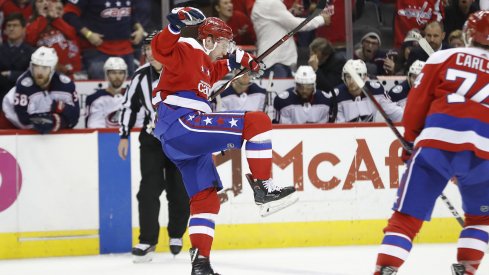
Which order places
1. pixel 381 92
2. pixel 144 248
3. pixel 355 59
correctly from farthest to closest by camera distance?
pixel 355 59 < pixel 381 92 < pixel 144 248

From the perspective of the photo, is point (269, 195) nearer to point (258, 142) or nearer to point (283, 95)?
point (258, 142)

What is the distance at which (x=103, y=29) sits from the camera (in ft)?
26.4

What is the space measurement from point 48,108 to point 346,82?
231cm

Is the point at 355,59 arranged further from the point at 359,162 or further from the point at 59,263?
the point at 59,263

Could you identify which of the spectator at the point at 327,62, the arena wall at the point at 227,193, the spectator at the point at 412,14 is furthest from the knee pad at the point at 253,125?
the spectator at the point at 412,14

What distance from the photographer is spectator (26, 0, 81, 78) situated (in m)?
7.86

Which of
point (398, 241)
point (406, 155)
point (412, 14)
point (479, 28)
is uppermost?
point (412, 14)

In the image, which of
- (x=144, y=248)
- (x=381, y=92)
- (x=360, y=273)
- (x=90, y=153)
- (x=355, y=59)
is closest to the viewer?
(x=360, y=273)

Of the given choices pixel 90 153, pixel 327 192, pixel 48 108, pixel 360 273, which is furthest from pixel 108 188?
pixel 360 273

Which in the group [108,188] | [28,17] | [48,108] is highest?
[28,17]

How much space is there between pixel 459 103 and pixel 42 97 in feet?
12.1

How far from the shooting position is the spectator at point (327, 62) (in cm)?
790

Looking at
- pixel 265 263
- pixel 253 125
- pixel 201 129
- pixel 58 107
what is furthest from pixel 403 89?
pixel 201 129

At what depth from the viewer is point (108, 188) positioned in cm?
683
